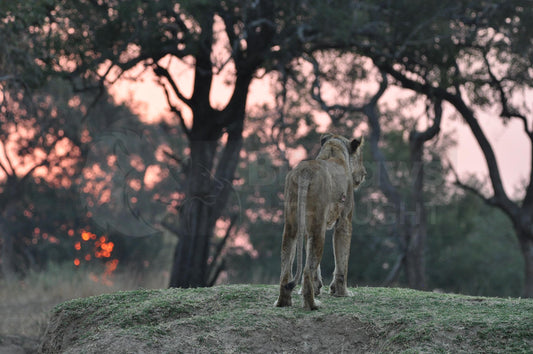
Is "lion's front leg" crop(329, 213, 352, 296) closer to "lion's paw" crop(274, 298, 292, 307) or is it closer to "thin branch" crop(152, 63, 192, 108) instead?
"lion's paw" crop(274, 298, 292, 307)

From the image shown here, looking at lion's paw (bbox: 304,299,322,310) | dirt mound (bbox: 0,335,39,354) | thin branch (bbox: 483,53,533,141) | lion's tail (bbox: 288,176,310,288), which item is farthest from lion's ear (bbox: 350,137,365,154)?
thin branch (bbox: 483,53,533,141)

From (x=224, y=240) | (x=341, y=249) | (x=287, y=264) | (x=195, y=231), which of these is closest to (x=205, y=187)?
(x=195, y=231)

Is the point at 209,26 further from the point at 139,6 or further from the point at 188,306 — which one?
the point at 188,306

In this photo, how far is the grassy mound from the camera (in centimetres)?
720

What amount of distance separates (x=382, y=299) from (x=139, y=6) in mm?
10972

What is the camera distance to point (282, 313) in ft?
26.3

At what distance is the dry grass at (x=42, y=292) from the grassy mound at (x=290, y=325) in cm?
499

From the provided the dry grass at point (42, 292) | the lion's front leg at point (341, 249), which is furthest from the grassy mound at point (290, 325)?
the dry grass at point (42, 292)

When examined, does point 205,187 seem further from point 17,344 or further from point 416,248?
point 17,344

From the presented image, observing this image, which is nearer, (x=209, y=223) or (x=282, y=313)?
(x=282, y=313)

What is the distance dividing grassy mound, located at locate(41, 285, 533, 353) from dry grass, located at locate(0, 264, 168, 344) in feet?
16.4

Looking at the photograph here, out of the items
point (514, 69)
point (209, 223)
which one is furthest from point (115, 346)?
point (514, 69)

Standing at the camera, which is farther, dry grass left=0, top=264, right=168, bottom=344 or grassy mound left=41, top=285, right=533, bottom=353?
dry grass left=0, top=264, right=168, bottom=344

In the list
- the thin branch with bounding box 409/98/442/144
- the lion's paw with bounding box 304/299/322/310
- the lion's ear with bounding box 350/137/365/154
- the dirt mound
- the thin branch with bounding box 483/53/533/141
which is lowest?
the dirt mound
